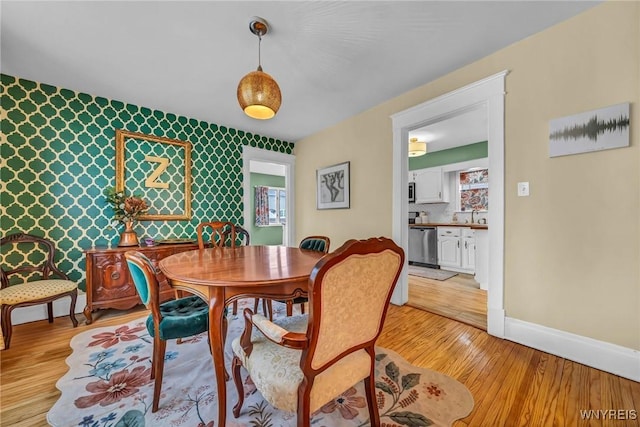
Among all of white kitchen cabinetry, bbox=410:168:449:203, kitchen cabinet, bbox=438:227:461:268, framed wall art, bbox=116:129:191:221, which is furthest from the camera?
white kitchen cabinetry, bbox=410:168:449:203

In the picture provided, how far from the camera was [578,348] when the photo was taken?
1783mm

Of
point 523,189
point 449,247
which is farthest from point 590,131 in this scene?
point 449,247

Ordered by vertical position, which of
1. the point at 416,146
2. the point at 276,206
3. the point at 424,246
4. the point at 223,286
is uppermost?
the point at 416,146

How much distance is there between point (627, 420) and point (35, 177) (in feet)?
16.3

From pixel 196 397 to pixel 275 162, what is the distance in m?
3.63

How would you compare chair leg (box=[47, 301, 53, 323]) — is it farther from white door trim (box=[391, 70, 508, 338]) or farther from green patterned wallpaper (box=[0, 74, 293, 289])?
white door trim (box=[391, 70, 508, 338])

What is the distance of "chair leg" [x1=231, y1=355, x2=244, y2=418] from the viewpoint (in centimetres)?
127

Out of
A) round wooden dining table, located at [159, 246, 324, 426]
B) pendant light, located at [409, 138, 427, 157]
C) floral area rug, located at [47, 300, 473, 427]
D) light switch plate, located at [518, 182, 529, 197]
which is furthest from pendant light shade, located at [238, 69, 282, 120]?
pendant light, located at [409, 138, 427, 157]

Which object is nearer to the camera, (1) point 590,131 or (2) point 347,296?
(2) point 347,296

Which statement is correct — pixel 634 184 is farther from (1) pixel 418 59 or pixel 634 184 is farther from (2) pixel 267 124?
(2) pixel 267 124

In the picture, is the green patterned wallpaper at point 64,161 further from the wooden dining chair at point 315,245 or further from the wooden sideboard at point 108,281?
the wooden dining chair at point 315,245

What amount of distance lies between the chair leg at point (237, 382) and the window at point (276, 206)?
5.68 m

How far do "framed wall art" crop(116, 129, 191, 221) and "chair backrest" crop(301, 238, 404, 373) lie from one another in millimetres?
3218

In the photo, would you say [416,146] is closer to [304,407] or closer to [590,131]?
[590,131]
